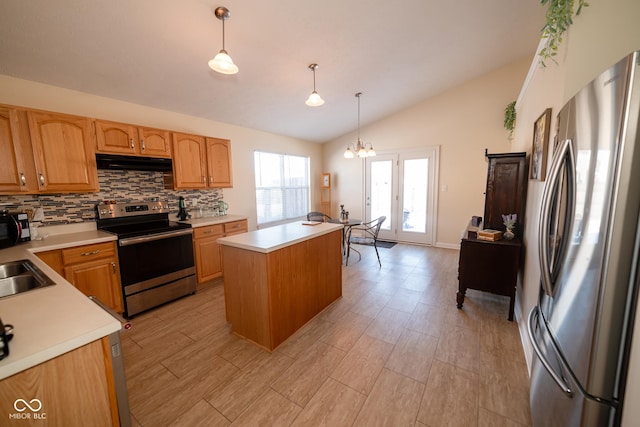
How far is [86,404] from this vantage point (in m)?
0.91

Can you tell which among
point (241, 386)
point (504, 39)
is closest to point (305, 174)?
point (504, 39)

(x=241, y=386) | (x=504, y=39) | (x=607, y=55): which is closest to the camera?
(x=607, y=55)

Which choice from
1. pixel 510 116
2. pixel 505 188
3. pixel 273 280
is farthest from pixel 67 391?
pixel 510 116

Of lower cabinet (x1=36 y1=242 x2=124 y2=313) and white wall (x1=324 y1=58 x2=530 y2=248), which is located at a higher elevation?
white wall (x1=324 y1=58 x2=530 y2=248)

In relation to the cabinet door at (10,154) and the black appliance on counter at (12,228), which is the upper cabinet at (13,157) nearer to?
the cabinet door at (10,154)

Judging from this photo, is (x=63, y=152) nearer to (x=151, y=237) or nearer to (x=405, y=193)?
(x=151, y=237)

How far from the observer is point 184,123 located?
137 inches

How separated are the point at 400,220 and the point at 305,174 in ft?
8.04

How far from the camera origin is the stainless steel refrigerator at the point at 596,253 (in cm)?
78

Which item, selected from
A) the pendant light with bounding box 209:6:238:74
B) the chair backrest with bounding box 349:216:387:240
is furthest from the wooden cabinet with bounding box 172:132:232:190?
the chair backrest with bounding box 349:216:387:240

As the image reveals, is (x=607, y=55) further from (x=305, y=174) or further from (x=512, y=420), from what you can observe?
(x=305, y=174)

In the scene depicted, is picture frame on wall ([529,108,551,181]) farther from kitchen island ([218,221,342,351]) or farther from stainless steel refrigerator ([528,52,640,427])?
kitchen island ([218,221,342,351])

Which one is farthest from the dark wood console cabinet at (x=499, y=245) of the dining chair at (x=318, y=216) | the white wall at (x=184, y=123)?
the white wall at (x=184, y=123)

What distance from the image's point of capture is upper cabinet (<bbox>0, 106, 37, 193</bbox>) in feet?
6.58
